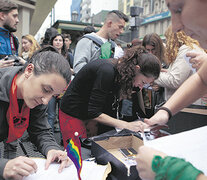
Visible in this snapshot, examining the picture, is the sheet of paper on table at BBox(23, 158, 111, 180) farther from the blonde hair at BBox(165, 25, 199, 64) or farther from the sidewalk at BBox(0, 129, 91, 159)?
the blonde hair at BBox(165, 25, 199, 64)

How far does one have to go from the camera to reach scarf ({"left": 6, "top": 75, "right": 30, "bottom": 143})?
1097mm

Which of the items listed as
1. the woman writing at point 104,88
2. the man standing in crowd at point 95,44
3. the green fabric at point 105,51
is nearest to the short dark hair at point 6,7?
the man standing in crowd at point 95,44

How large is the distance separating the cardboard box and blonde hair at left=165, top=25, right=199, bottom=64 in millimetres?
1053

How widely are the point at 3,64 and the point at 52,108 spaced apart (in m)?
1.35

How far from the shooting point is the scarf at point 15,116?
3.60 feet

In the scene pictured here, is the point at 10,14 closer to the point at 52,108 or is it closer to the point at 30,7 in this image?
the point at 52,108

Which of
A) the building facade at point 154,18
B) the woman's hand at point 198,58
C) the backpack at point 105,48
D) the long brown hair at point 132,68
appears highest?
the building facade at point 154,18

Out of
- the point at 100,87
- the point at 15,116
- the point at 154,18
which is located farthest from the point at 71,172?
the point at 154,18

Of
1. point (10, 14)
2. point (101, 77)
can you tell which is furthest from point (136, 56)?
point (10, 14)

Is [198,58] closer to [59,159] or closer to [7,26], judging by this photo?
[59,159]

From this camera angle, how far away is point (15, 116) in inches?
44.6

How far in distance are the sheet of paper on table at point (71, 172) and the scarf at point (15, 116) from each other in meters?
0.25

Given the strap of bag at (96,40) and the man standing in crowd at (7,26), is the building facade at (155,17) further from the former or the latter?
the man standing in crowd at (7,26)

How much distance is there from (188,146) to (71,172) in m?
0.54
